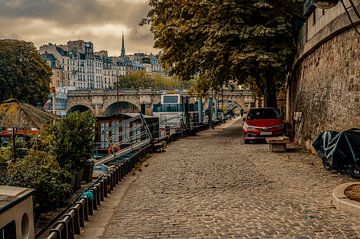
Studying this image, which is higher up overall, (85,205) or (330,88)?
(330,88)

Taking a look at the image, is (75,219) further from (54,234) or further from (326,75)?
(326,75)

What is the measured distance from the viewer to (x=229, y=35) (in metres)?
23.4

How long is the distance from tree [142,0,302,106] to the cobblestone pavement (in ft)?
27.7

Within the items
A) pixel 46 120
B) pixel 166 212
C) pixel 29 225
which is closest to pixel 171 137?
pixel 46 120

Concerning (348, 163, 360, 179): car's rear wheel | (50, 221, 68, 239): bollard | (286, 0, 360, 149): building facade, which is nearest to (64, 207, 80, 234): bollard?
(50, 221, 68, 239): bollard

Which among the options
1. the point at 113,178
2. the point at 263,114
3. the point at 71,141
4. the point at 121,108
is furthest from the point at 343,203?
the point at 121,108

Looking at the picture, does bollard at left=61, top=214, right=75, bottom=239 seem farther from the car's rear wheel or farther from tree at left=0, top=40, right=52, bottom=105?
tree at left=0, top=40, right=52, bottom=105

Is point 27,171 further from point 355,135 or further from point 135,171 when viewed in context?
point 355,135

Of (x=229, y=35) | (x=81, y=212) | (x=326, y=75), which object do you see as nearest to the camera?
(x=81, y=212)

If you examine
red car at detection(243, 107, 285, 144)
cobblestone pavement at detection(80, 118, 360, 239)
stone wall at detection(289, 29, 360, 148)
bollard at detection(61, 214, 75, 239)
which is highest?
stone wall at detection(289, 29, 360, 148)

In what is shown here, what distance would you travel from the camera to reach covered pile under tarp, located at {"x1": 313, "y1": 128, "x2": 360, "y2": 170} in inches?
457

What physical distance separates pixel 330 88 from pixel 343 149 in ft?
14.9

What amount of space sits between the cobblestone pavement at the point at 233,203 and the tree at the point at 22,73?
4764cm

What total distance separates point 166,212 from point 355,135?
5520mm
